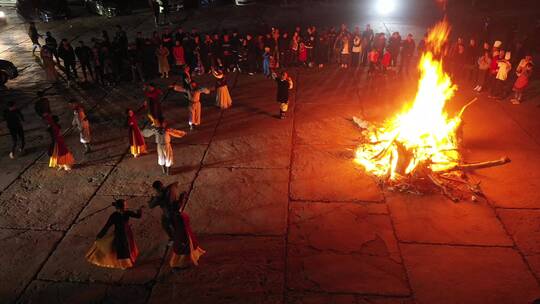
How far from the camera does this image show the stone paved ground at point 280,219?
646 centimetres

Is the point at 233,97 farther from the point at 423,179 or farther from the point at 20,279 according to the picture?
the point at 20,279

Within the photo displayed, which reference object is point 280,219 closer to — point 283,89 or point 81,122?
point 283,89

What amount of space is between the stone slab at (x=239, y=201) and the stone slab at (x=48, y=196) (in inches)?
101

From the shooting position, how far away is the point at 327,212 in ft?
26.7

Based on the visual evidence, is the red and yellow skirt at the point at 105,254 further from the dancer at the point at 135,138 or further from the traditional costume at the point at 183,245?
the dancer at the point at 135,138

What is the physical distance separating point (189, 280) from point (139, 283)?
33.5 inches

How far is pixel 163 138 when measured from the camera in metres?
8.91

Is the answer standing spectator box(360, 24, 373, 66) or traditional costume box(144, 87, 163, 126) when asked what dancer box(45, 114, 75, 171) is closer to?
traditional costume box(144, 87, 163, 126)

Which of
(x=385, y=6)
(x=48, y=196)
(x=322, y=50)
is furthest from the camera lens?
(x=385, y=6)

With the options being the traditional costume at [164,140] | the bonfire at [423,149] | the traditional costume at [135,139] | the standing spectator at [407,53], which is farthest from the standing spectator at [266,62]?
the traditional costume at [164,140]

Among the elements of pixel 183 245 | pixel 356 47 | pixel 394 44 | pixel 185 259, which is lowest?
pixel 185 259

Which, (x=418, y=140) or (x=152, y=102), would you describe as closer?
(x=152, y=102)

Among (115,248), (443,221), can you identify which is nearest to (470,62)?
(443,221)

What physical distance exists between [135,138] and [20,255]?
12.3ft
